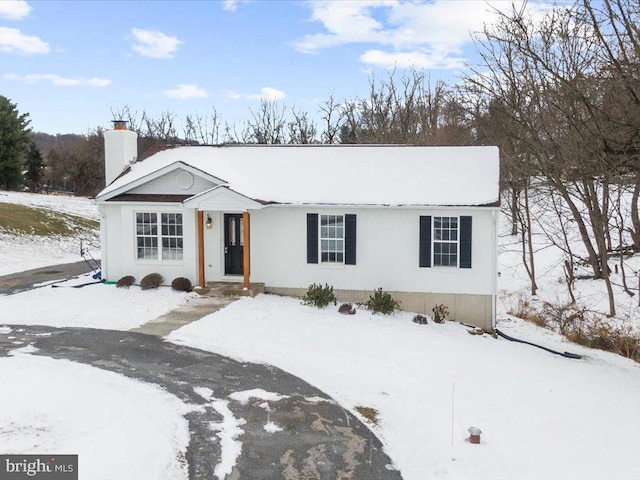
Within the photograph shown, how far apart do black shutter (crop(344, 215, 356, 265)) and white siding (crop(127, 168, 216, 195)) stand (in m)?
4.10

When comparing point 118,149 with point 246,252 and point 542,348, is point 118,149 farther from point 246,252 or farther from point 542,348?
point 542,348

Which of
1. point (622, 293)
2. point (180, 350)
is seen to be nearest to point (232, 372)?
point (180, 350)

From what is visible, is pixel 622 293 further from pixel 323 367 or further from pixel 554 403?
pixel 323 367

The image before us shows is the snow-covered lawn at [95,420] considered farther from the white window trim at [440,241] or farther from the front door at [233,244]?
the white window trim at [440,241]

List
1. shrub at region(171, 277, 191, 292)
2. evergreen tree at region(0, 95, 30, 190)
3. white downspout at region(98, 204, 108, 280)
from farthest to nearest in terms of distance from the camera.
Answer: evergreen tree at region(0, 95, 30, 190), white downspout at region(98, 204, 108, 280), shrub at region(171, 277, 191, 292)

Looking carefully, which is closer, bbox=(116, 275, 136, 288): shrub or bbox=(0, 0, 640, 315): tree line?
bbox=(0, 0, 640, 315): tree line

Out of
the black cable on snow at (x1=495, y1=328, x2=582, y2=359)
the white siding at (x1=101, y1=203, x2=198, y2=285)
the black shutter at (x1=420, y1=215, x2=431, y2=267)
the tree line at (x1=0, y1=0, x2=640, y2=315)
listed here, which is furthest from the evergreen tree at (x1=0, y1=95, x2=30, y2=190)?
the black cable on snow at (x1=495, y1=328, x2=582, y2=359)

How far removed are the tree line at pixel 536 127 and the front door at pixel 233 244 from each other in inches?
335

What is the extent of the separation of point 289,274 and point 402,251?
131 inches

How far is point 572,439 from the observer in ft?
25.8

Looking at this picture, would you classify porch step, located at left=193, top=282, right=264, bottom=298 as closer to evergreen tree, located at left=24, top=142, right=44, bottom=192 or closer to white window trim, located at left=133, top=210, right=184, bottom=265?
white window trim, located at left=133, top=210, right=184, bottom=265

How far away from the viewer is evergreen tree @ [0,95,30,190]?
38.0 m

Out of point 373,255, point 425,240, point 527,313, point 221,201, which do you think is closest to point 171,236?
point 221,201

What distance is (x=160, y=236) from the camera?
16562 mm
